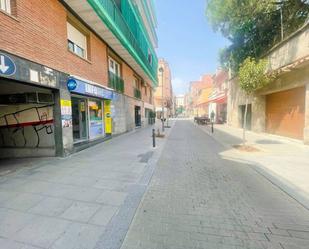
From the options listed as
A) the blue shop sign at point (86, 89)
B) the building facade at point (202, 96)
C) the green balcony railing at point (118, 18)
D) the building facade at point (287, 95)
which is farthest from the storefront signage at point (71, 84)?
the building facade at point (202, 96)

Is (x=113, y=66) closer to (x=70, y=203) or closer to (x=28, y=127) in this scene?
(x=28, y=127)

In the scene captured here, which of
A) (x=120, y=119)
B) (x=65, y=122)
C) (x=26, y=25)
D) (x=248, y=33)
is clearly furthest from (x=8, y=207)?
(x=248, y=33)

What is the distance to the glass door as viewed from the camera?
9.52 metres

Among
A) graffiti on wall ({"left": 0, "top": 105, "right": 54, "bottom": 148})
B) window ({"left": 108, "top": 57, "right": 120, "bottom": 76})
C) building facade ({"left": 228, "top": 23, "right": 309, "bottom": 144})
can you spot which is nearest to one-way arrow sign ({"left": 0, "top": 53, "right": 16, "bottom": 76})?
graffiti on wall ({"left": 0, "top": 105, "right": 54, "bottom": 148})

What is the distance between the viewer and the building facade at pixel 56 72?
5422 millimetres

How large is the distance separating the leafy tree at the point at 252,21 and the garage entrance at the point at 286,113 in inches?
164

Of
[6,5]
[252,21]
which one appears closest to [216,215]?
[6,5]

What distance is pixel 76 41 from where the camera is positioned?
29.4 feet

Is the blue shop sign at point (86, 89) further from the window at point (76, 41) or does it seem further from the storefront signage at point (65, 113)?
the window at point (76, 41)

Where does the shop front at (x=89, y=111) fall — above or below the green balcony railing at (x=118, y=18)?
below

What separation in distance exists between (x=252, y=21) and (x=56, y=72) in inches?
523

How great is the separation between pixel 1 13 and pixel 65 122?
363cm

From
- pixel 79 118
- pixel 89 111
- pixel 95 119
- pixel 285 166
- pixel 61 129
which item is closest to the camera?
pixel 285 166

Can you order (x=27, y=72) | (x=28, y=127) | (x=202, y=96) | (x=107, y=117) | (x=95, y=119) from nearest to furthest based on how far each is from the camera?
1. (x=27, y=72)
2. (x=28, y=127)
3. (x=95, y=119)
4. (x=107, y=117)
5. (x=202, y=96)
